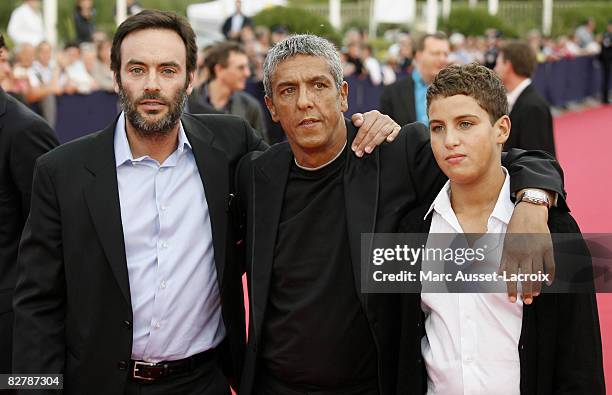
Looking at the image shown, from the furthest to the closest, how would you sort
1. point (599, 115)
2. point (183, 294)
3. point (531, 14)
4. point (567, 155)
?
point (531, 14), point (599, 115), point (567, 155), point (183, 294)

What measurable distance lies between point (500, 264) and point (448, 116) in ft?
1.71

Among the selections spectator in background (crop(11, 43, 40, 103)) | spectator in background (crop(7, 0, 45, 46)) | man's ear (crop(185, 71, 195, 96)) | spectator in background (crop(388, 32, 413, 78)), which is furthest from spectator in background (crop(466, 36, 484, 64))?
man's ear (crop(185, 71, 195, 96))

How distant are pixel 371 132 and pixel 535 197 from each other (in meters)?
0.70

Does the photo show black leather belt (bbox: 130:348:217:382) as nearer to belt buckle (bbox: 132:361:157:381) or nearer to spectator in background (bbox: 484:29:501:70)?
belt buckle (bbox: 132:361:157:381)

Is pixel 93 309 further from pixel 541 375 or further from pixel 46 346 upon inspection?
pixel 541 375

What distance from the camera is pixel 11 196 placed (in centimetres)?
380

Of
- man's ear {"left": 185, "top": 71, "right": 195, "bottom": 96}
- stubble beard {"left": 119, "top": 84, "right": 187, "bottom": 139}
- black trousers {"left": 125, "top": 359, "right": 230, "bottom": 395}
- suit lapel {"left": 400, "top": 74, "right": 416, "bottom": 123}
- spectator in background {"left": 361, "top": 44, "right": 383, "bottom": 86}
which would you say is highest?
spectator in background {"left": 361, "top": 44, "right": 383, "bottom": 86}

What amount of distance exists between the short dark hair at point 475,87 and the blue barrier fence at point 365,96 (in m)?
9.52

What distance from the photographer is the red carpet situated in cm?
714

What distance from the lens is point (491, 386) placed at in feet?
9.69

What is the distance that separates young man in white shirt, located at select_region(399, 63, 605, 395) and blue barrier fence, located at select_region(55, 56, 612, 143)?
377 inches

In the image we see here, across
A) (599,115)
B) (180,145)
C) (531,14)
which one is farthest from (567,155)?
(531,14)

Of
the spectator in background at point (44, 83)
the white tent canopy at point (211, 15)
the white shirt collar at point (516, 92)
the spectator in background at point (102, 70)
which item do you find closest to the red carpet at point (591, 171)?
the white shirt collar at point (516, 92)

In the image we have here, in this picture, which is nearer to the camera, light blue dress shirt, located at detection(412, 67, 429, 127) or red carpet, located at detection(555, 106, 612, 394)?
red carpet, located at detection(555, 106, 612, 394)
